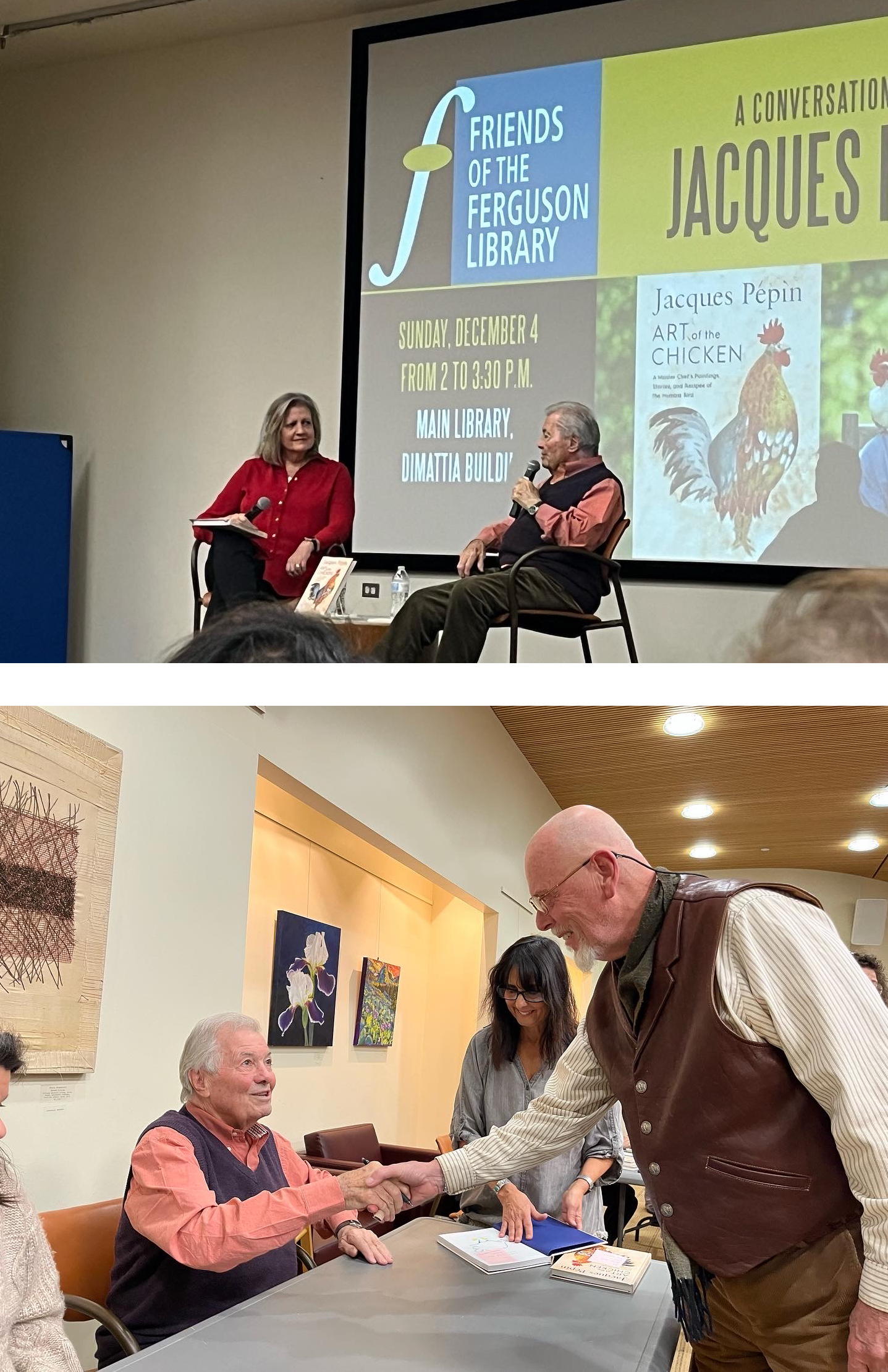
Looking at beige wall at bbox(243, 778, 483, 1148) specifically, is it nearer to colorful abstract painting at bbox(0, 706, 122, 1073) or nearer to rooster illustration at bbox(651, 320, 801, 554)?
colorful abstract painting at bbox(0, 706, 122, 1073)

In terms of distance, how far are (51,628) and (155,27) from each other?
328cm

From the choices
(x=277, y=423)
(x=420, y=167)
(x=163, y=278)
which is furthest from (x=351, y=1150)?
(x=163, y=278)

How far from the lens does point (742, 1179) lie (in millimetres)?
1450

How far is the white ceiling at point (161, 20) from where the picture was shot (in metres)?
6.46

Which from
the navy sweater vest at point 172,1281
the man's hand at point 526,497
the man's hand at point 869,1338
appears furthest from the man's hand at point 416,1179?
the man's hand at point 526,497

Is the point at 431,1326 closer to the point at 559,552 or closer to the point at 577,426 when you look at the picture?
the point at 559,552

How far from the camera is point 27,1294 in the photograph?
170cm

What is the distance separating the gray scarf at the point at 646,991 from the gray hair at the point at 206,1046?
881 mm

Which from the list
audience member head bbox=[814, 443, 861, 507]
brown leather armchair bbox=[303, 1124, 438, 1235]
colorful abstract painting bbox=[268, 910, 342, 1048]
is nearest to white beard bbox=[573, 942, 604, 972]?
colorful abstract painting bbox=[268, 910, 342, 1048]

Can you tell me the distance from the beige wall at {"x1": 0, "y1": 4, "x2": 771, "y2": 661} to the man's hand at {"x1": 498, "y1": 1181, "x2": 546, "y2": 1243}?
175 inches

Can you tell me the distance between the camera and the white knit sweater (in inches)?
65.5

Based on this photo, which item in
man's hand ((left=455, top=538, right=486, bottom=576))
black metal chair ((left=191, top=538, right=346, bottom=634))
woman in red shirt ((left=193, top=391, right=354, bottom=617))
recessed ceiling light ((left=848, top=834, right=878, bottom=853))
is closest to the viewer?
recessed ceiling light ((left=848, top=834, right=878, bottom=853))

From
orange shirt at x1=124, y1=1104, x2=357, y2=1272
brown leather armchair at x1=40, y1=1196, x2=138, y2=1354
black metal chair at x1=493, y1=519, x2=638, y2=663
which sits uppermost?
black metal chair at x1=493, y1=519, x2=638, y2=663

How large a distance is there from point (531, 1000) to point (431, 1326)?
82cm
